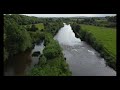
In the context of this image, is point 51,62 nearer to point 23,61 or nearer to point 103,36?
point 23,61

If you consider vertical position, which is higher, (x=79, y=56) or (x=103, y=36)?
(x=103, y=36)

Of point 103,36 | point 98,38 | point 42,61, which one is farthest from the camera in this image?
point 98,38

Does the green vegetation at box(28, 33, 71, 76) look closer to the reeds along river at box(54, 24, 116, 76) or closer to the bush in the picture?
the bush

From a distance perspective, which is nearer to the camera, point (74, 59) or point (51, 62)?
point (51, 62)

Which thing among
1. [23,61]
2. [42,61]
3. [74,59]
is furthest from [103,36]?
[23,61]

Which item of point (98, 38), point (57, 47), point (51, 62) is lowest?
point (51, 62)

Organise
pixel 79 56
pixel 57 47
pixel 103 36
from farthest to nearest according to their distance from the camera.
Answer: pixel 103 36 < pixel 79 56 < pixel 57 47
